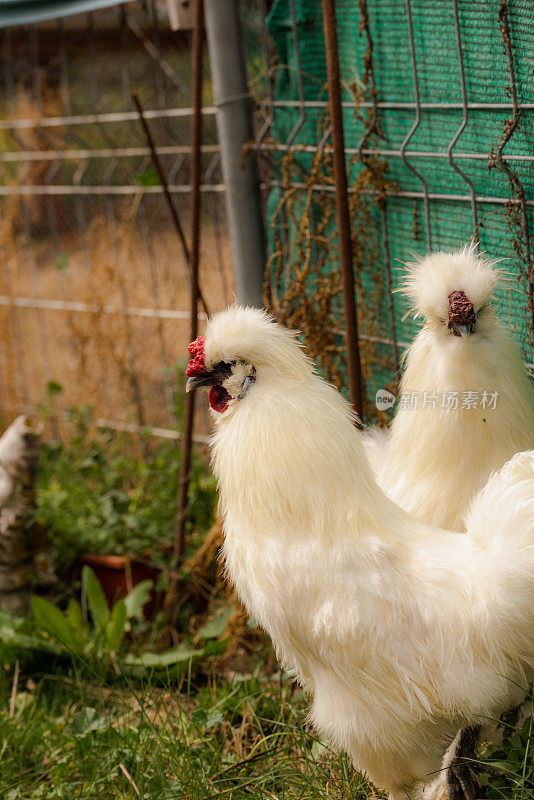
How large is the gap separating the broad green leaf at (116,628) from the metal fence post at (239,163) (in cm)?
139

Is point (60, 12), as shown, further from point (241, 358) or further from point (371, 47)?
point (241, 358)

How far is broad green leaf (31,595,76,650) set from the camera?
11.6ft

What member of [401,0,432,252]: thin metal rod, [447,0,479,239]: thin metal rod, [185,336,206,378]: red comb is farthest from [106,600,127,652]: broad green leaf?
[447,0,479,239]: thin metal rod

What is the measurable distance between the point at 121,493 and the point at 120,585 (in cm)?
53

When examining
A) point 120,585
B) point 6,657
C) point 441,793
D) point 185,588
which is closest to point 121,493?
point 120,585

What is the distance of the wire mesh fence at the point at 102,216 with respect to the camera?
5.05 metres

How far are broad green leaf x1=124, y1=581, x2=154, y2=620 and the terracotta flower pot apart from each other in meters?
0.20

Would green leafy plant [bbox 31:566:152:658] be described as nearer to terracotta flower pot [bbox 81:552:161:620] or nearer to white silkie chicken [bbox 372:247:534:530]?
terracotta flower pot [bbox 81:552:161:620]

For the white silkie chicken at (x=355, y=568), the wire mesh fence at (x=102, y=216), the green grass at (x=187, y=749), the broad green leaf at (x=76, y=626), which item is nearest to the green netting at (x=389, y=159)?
the white silkie chicken at (x=355, y=568)

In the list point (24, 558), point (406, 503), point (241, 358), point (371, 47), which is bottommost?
point (24, 558)

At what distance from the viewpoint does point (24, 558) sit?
13.4ft

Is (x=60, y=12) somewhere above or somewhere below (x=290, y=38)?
above

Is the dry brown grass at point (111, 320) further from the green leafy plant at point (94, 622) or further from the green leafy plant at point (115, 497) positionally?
the green leafy plant at point (94, 622)

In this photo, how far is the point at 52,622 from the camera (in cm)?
357
